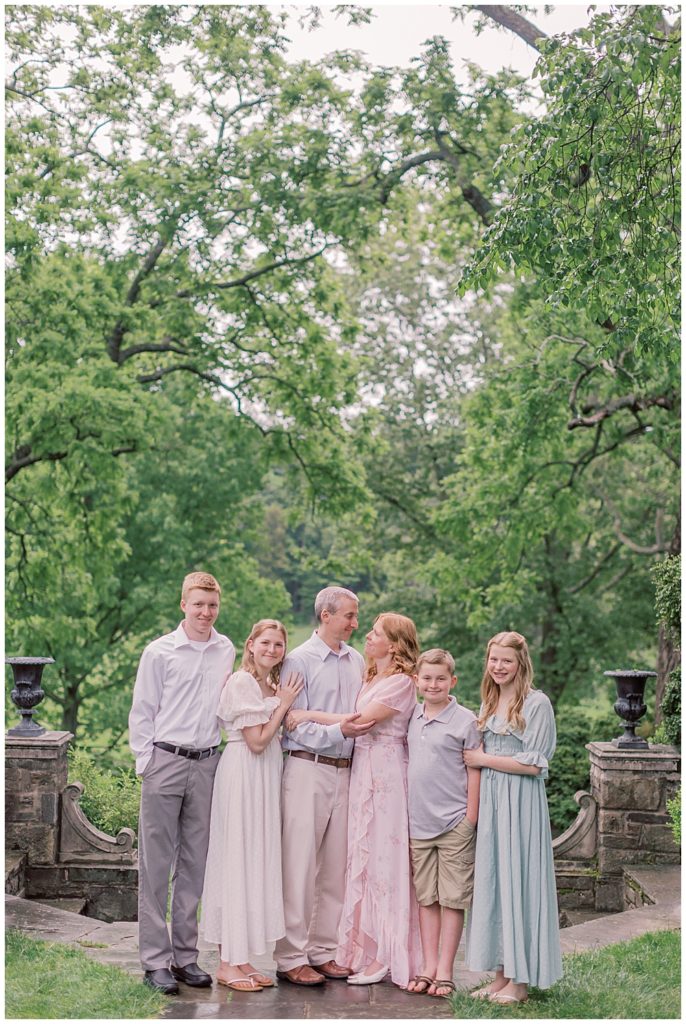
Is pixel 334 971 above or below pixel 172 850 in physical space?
below

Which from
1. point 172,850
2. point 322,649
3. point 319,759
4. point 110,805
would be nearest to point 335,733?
point 319,759

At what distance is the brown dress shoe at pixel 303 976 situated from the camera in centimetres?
511

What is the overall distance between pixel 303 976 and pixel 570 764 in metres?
5.73

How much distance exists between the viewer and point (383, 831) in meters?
5.13

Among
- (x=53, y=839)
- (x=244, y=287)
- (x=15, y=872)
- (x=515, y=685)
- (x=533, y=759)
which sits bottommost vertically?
(x=15, y=872)

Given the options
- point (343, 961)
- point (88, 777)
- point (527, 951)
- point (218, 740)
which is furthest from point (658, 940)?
point (88, 777)

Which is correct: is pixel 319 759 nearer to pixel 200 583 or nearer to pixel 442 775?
pixel 442 775

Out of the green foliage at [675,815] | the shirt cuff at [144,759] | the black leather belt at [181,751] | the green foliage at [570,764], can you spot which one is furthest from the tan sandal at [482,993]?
the green foliage at [570,764]

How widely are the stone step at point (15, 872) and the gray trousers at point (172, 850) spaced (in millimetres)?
2872

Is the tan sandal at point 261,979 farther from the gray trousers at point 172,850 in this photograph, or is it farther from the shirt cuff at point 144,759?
the shirt cuff at point 144,759

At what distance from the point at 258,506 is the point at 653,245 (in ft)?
43.4

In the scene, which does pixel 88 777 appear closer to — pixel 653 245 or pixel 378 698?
pixel 378 698

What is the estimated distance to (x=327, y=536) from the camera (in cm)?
2889

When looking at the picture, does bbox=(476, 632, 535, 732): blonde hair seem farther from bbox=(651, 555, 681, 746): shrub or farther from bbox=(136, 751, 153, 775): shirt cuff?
bbox=(651, 555, 681, 746): shrub
